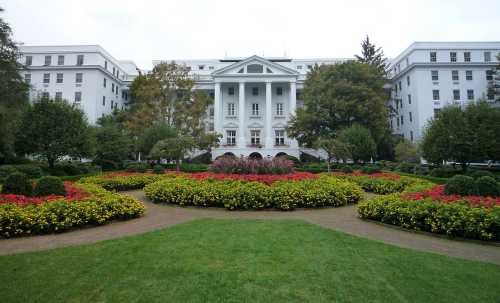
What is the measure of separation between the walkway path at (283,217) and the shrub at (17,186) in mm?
3237

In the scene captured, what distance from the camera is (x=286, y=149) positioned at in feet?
132

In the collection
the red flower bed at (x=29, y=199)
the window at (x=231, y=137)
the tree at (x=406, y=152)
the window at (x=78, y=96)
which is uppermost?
the window at (x=78, y=96)

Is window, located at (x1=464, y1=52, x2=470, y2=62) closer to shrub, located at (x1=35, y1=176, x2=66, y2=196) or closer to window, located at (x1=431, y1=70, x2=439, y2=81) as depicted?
window, located at (x1=431, y1=70, x2=439, y2=81)

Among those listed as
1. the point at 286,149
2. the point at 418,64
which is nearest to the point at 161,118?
the point at 286,149

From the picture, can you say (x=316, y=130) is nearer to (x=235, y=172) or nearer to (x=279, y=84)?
(x=279, y=84)

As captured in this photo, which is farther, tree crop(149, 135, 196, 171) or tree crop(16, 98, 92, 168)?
tree crop(149, 135, 196, 171)

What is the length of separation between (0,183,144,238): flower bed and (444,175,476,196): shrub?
33.5 feet

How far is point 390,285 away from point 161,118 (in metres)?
35.5

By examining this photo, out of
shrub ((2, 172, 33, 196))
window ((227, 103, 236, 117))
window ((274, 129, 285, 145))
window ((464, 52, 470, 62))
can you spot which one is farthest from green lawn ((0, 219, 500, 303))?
window ((464, 52, 470, 62))

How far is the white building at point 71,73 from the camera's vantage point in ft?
140

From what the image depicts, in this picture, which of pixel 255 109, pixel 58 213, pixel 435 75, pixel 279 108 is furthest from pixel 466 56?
pixel 58 213

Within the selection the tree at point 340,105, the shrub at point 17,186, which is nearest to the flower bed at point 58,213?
the shrub at point 17,186

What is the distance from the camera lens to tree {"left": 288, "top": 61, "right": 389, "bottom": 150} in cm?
3294

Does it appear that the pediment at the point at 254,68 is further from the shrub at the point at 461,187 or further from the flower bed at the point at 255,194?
the shrub at the point at 461,187
